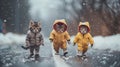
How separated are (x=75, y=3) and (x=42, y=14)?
0.70ft

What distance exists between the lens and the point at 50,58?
6.98 m

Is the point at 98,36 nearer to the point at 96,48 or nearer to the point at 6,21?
the point at 96,48

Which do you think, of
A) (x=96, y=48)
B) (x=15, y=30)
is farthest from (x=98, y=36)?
(x=15, y=30)

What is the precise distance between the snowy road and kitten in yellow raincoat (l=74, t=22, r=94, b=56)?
36 mm

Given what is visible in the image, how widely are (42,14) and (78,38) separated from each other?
0.86 ft

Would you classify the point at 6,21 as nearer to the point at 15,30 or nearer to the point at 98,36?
the point at 15,30

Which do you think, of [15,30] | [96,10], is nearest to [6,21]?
[15,30]

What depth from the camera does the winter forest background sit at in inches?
275

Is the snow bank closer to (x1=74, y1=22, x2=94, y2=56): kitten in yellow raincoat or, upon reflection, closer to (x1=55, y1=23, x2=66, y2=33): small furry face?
(x1=55, y1=23, x2=66, y2=33): small furry face

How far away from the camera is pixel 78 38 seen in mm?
7000

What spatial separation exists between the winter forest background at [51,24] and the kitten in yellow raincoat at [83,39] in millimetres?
25

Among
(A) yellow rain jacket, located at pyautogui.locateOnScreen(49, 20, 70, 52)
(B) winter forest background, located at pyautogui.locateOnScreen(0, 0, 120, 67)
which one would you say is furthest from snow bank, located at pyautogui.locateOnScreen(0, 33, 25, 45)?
(A) yellow rain jacket, located at pyautogui.locateOnScreen(49, 20, 70, 52)

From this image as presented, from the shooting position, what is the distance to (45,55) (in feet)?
22.9

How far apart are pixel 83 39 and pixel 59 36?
0.49ft
